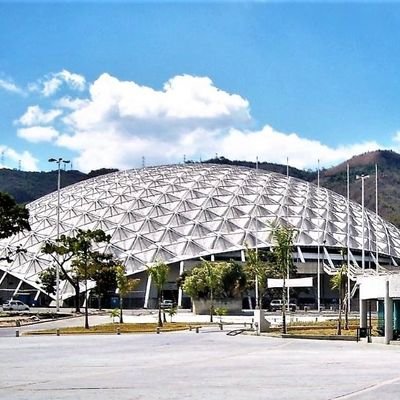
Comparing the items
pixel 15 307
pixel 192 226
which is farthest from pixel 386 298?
pixel 192 226

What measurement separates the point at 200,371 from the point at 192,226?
63222 mm

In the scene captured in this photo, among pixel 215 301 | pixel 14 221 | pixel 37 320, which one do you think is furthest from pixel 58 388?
pixel 215 301

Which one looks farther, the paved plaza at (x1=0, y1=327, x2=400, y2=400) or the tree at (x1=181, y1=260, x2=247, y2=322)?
the tree at (x1=181, y1=260, x2=247, y2=322)

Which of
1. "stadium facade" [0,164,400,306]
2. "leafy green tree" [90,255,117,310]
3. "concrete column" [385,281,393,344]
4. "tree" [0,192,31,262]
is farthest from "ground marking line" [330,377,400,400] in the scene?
"stadium facade" [0,164,400,306]

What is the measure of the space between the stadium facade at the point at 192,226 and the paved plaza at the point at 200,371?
46369 millimetres

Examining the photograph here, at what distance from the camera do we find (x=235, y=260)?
268 feet

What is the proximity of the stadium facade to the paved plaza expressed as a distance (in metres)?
46.4

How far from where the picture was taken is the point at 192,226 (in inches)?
3329

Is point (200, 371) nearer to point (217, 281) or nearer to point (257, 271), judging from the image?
point (257, 271)

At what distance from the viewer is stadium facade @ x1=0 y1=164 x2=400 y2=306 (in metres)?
81.9

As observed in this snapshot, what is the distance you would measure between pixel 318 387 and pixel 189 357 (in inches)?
404

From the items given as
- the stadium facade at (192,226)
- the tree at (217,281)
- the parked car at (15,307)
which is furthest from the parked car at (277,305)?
the parked car at (15,307)

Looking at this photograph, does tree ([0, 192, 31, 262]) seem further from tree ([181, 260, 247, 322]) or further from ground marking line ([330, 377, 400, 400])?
ground marking line ([330, 377, 400, 400])

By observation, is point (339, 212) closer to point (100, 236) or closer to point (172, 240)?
point (172, 240)
